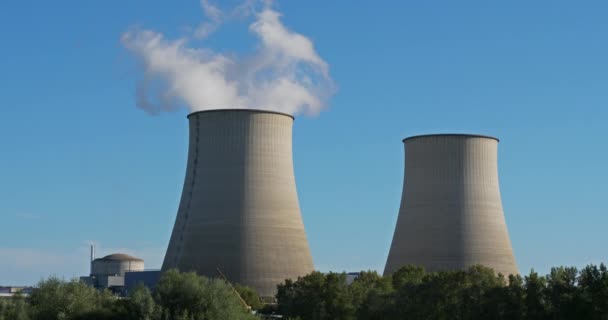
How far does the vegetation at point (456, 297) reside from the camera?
2398 cm

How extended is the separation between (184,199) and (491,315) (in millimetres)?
13987

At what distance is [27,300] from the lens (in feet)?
85.6

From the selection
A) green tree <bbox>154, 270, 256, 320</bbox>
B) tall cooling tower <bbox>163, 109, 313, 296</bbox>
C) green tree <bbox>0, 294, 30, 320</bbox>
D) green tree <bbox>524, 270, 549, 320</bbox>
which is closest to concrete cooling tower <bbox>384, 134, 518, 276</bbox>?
tall cooling tower <bbox>163, 109, 313, 296</bbox>

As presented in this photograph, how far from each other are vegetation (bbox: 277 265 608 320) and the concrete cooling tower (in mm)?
3842

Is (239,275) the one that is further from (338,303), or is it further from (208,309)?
(208,309)

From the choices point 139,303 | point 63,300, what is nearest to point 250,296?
point 63,300

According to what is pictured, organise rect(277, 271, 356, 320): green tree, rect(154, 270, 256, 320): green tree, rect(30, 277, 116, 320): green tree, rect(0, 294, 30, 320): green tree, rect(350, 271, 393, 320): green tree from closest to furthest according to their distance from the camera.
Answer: rect(154, 270, 256, 320): green tree < rect(0, 294, 30, 320): green tree < rect(30, 277, 116, 320): green tree < rect(350, 271, 393, 320): green tree < rect(277, 271, 356, 320): green tree

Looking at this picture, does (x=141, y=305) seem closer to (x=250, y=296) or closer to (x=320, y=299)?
(x=320, y=299)

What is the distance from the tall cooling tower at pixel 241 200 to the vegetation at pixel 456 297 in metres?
2.08

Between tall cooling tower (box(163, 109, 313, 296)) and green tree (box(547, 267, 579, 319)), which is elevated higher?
tall cooling tower (box(163, 109, 313, 296))

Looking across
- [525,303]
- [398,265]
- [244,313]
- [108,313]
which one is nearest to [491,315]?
[525,303]

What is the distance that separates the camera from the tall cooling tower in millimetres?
35094

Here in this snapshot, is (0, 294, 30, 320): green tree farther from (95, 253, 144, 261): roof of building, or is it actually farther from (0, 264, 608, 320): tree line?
(95, 253, 144, 261): roof of building

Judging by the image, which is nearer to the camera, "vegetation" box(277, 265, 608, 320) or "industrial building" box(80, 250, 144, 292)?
"vegetation" box(277, 265, 608, 320)
